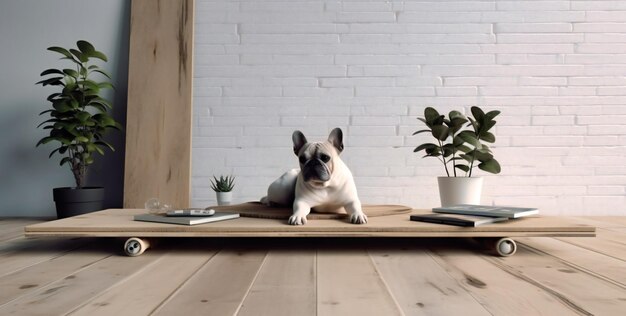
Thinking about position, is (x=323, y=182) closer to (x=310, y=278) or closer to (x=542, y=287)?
(x=310, y=278)

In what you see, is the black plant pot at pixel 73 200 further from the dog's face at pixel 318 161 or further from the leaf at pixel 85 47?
the dog's face at pixel 318 161

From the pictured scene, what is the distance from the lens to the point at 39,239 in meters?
2.18

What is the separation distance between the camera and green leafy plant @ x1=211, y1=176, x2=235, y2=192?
3.04 metres

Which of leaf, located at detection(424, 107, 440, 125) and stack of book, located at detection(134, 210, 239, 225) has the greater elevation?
leaf, located at detection(424, 107, 440, 125)

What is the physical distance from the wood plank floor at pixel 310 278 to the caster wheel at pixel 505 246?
66 millimetres

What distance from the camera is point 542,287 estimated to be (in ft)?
4.42

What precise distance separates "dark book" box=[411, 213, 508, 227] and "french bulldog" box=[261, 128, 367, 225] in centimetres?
25

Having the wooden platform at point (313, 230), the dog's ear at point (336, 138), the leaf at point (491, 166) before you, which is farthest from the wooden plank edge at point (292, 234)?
the leaf at point (491, 166)

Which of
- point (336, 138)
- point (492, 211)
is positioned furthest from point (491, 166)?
point (336, 138)

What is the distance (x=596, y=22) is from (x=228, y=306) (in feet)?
10.9

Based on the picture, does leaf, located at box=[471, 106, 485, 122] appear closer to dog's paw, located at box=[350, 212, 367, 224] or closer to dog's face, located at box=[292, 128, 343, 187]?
dog's face, located at box=[292, 128, 343, 187]

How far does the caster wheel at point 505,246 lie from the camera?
1.78m

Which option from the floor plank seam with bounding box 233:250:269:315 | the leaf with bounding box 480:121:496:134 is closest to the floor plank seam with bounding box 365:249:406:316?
the floor plank seam with bounding box 233:250:269:315

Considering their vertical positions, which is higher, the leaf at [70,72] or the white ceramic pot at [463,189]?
the leaf at [70,72]
